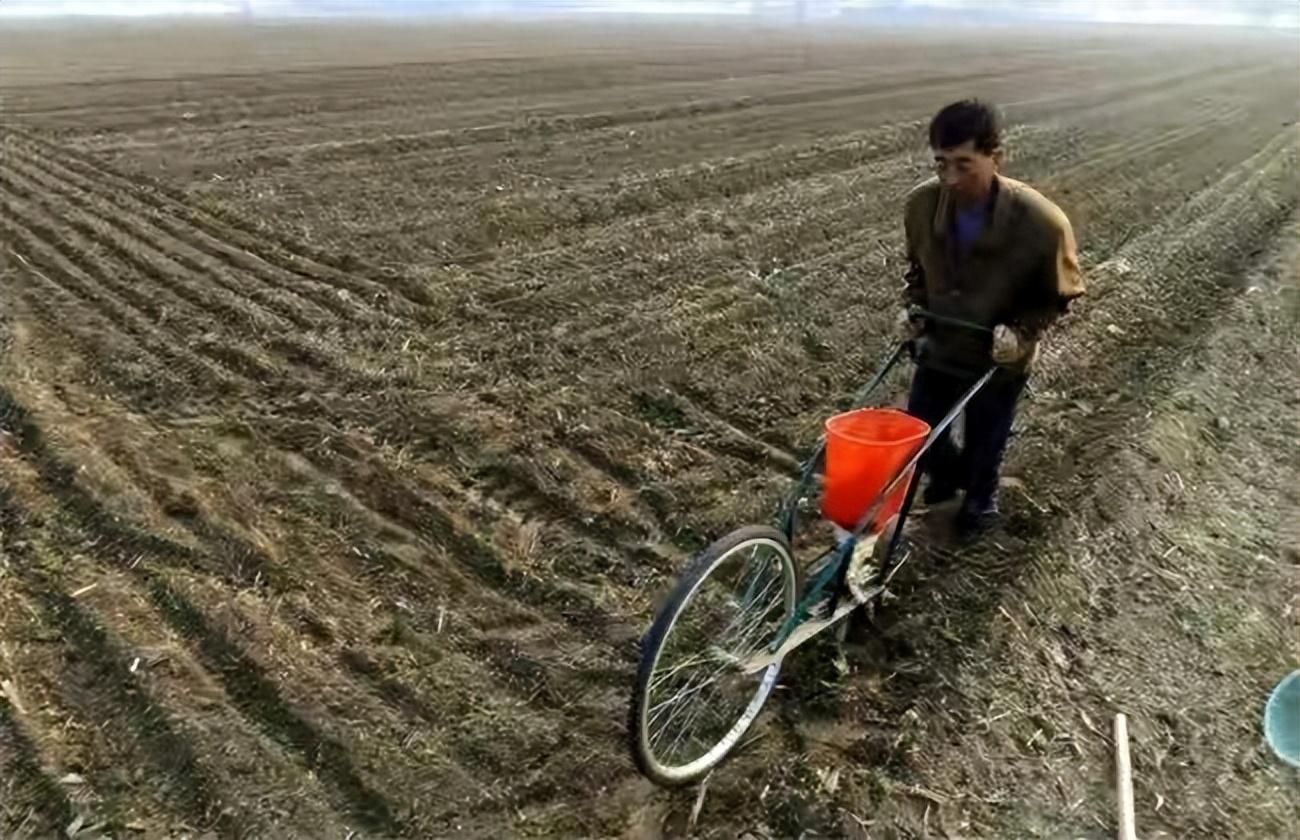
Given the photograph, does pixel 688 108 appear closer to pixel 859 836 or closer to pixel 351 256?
pixel 351 256

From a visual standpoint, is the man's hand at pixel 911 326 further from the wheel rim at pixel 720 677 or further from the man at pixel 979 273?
the wheel rim at pixel 720 677

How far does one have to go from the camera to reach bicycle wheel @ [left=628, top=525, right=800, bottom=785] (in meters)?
3.09

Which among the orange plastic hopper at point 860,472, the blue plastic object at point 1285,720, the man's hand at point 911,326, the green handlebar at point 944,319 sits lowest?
the blue plastic object at point 1285,720

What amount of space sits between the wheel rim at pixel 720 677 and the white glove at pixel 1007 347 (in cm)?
111

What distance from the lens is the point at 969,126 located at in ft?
10.9

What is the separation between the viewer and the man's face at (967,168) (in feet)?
11.1

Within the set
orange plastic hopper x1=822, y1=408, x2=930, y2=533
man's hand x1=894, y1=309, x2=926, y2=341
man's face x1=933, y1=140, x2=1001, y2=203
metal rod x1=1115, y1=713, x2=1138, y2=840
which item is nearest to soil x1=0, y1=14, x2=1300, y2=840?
metal rod x1=1115, y1=713, x2=1138, y2=840

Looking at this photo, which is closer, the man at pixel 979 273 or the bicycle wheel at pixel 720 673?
the bicycle wheel at pixel 720 673

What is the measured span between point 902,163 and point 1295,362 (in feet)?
20.0

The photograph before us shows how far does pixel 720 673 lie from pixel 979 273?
163cm

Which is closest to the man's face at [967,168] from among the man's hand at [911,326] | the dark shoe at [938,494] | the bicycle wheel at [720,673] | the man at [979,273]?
the man at [979,273]

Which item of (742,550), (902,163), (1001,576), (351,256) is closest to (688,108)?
(902,163)

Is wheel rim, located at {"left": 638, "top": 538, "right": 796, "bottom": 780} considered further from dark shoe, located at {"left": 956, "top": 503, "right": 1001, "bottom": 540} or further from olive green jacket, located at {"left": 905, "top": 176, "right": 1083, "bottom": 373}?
dark shoe, located at {"left": 956, "top": 503, "right": 1001, "bottom": 540}

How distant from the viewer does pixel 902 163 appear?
40.0 ft
